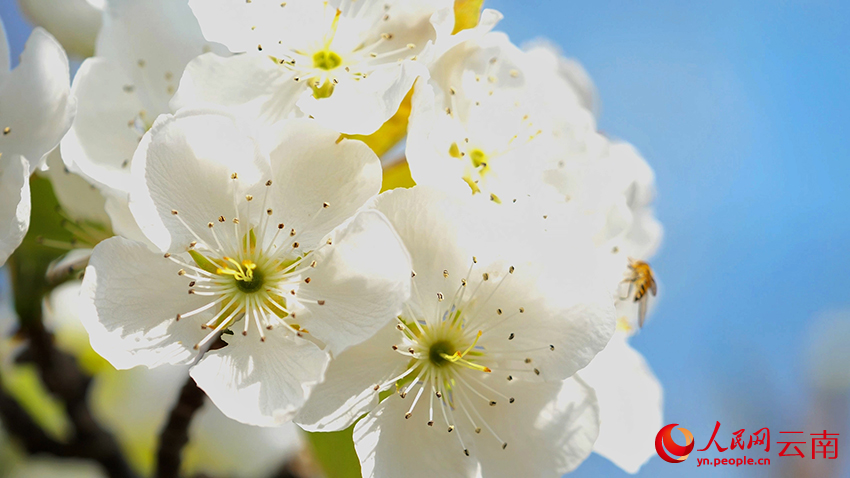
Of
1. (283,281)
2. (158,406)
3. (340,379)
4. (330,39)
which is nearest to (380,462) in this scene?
(340,379)

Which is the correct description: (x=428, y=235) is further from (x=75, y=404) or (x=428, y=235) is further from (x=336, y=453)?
(x=75, y=404)

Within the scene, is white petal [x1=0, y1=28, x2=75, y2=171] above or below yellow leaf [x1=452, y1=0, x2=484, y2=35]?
below

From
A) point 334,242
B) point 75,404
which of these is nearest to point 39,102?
point 334,242

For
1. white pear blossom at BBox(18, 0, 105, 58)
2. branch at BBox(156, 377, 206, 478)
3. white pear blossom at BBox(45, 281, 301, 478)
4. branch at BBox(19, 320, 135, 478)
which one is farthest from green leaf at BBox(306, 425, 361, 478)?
white pear blossom at BBox(18, 0, 105, 58)

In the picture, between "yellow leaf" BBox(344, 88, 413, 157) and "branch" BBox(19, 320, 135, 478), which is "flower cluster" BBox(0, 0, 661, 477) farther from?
"branch" BBox(19, 320, 135, 478)

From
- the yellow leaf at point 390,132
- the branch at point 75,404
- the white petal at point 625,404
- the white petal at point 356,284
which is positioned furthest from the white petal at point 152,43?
the white petal at point 625,404

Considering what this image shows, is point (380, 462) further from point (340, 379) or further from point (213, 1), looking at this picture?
point (213, 1)

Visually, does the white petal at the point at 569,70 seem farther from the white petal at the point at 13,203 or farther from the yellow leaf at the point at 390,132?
the white petal at the point at 13,203

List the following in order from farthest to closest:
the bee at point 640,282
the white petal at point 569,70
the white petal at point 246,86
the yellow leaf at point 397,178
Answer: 1. the white petal at point 569,70
2. the bee at point 640,282
3. the yellow leaf at point 397,178
4. the white petal at point 246,86
